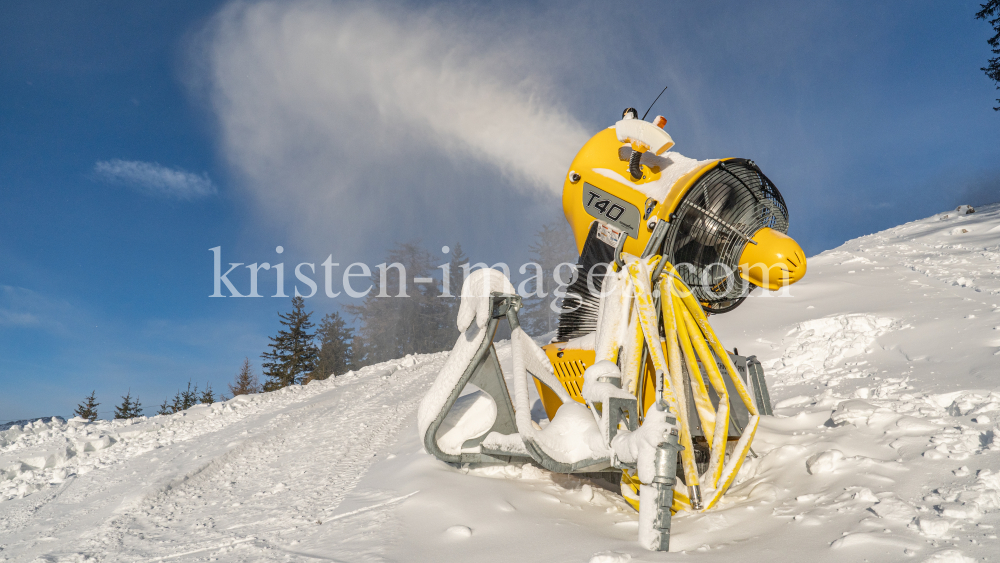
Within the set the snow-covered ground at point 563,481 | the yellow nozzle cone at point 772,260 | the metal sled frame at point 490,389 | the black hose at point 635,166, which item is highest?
the black hose at point 635,166

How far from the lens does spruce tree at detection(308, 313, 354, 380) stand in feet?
100

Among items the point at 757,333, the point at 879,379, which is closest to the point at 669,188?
the point at 879,379

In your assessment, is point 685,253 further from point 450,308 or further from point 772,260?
point 450,308

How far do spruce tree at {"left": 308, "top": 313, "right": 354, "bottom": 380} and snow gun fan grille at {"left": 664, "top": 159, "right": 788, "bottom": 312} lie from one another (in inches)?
1141

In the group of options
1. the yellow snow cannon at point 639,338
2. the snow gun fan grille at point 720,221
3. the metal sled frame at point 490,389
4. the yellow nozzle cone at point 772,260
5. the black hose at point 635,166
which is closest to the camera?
the yellow snow cannon at point 639,338

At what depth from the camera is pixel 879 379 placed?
495 centimetres

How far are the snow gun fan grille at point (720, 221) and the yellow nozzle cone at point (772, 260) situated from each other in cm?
7

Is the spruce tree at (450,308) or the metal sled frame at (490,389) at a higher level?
the spruce tree at (450,308)

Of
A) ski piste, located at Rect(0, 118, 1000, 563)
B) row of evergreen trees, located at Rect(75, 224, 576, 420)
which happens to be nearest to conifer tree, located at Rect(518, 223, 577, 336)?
row of evergreen trees, located at Rect(75, 224, 576, 420)

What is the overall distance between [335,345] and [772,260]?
31264 millimetres

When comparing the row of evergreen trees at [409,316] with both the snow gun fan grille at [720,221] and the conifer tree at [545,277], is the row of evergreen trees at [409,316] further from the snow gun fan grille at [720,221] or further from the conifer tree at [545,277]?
the snow gun fan grille at [720,221]

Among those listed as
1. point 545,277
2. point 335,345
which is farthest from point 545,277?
point 335,345

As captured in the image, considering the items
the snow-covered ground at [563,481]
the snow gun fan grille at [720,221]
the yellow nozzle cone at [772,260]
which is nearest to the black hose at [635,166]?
the snow gun fan grille at [720,221]

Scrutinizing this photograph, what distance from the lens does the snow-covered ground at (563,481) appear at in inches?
94.3
